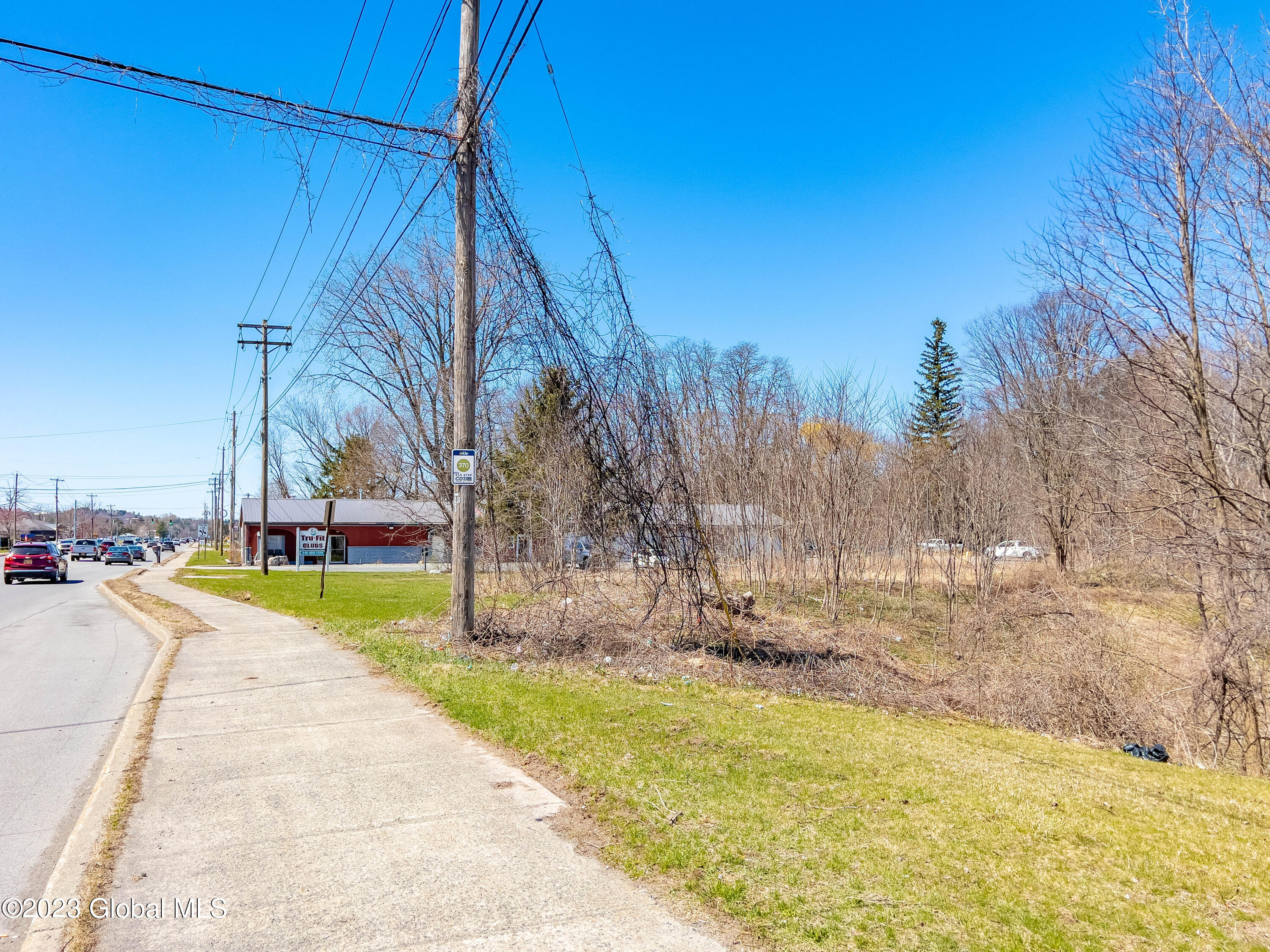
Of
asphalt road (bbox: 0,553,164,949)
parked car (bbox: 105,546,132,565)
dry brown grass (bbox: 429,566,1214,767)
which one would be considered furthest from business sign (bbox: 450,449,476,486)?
parked car (bbox: 105,546,132,565)

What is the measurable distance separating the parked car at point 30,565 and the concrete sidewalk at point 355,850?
1261 inches

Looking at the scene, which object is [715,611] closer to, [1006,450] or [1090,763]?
[1090,763]

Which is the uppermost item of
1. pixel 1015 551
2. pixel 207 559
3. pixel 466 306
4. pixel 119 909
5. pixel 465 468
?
pixel 466 306

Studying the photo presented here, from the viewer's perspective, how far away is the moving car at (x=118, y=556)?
178 feet

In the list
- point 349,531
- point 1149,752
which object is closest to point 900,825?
point 1149,752

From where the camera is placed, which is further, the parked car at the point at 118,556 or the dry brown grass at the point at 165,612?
the parked car at the point at 118,556

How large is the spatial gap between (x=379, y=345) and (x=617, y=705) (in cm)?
2172

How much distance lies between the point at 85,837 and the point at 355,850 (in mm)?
1684

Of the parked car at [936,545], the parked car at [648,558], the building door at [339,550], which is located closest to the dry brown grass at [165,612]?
the parked car at [648,558]

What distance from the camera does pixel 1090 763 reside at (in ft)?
22.9

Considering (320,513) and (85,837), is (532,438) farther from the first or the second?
(320,513)

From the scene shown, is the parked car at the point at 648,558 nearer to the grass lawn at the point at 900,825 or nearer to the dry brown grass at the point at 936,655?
the dry brown grass at the point at 936,655

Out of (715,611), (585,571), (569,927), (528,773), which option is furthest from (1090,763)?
(585,571)

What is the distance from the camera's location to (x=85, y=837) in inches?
182
